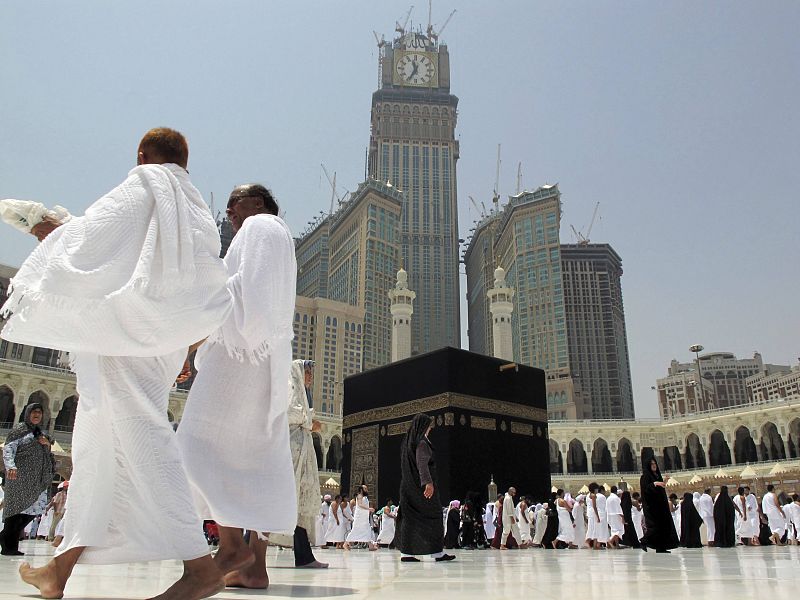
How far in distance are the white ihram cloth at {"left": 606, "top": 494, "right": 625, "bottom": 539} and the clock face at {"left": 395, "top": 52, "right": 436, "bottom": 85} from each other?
207 ft

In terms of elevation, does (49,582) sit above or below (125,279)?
below

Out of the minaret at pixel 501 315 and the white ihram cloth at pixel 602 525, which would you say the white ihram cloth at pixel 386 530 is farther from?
the minaret at pixel 501 315

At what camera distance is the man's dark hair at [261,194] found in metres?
2.33

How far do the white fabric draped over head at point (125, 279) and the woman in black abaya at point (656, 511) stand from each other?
16.1 feet

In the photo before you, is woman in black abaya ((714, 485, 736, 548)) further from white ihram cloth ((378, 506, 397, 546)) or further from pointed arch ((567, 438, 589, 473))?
pointed arch ((567, 438, 589, 473))

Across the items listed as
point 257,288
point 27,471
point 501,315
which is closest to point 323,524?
point 27,471

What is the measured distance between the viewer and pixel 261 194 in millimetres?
2352

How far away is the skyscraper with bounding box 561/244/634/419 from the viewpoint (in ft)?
188

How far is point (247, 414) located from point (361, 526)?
7.82 m

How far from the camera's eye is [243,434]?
1932 mm

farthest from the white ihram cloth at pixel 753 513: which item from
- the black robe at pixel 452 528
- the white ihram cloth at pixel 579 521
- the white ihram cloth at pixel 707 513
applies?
the black robe at pixel 452 528

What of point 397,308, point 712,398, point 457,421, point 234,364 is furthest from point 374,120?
point 234,364

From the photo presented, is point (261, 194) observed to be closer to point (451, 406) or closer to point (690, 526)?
point (690, 526)

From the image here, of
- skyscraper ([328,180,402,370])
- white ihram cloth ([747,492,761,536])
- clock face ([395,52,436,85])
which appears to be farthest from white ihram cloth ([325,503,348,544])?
clock face ([395,52,436,85])
